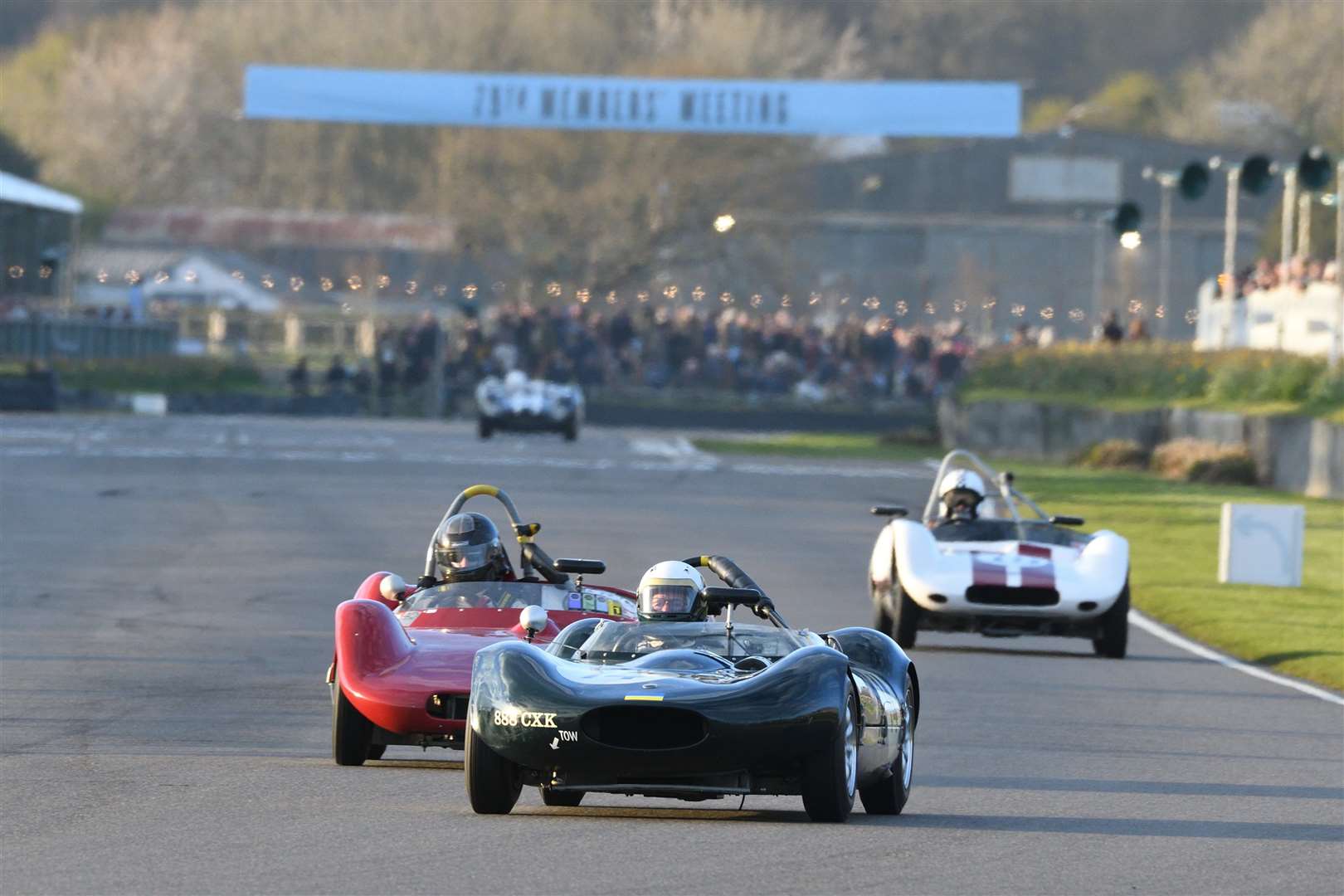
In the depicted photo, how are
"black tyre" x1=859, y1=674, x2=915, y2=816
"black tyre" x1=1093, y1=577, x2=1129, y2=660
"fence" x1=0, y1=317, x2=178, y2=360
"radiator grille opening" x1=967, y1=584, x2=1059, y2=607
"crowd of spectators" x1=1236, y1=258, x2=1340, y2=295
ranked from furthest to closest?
"fence" x1=0, y1=317, x2=178, y2=360 → "crowd of spectators" x1=1236, y1=258, x2=1340, y2=295 → "black tyre" x1=1093, y1=577, x2=1129, y2=660 → "radiator grille opening" x1=967, y1=584, x2=1059, y2=607 → "black tyre" x1=859, y1=674, x2=915, y2=816

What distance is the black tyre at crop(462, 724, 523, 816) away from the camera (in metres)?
9.20

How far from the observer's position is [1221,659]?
17.4 metres

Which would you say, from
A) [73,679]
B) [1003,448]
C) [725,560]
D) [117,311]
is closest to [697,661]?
[725,560]

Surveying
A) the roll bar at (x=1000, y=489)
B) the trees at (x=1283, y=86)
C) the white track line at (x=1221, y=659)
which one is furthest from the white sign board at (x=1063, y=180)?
the roll bar at (x=1000, y=489)

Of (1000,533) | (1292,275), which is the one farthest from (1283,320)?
(1000,533)

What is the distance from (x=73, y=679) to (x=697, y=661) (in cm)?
552

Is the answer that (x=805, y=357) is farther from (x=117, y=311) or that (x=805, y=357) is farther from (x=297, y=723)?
(x=297, y=723)

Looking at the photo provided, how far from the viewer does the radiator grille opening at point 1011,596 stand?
16.6 metres

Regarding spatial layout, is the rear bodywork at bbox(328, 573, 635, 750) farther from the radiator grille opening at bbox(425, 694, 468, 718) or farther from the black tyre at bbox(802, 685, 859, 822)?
the black tyre at bbox(802, 685, 859, 822)

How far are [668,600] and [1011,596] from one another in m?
6.79

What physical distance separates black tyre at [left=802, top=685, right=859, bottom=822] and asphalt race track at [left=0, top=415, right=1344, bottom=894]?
0.10m

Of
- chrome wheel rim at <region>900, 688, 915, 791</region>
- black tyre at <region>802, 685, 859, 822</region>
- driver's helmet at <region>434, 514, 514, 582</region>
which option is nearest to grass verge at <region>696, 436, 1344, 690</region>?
driver's helmet at <region>434, 514, 514, 582</region>

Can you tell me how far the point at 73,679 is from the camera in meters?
13.9

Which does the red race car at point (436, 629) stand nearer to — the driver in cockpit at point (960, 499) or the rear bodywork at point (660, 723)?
the rear bodywork at point (660, 723)
